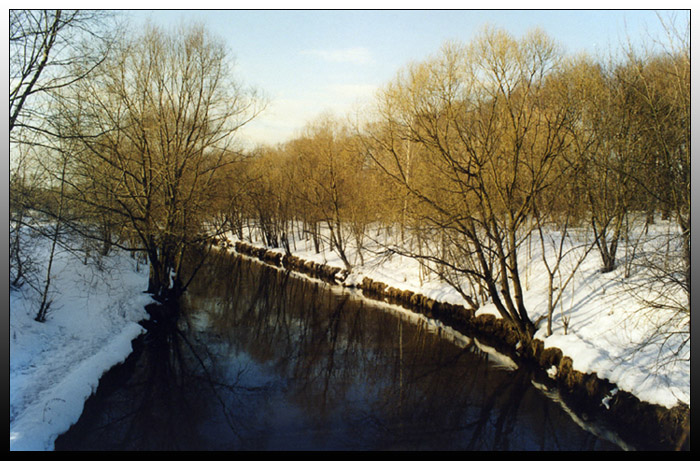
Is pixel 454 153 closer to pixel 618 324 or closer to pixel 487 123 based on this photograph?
pixel 487 123

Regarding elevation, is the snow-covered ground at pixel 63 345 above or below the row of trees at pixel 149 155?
below

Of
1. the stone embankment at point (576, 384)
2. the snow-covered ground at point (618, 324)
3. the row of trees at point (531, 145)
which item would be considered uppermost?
the row of trees at point (531, 145)

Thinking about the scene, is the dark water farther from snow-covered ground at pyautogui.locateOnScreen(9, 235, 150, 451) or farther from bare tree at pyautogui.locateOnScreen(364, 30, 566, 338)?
bare tree at pyautogui.locateOnScreen(364, 30, 566, 338)

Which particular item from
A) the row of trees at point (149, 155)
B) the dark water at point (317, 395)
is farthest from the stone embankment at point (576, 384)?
the row of trees at point (149, 155)

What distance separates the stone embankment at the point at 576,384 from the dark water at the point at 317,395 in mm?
545

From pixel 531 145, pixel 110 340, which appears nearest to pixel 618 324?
pixel 531 145

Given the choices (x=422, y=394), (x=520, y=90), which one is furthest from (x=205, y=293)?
(x=520, y=90)

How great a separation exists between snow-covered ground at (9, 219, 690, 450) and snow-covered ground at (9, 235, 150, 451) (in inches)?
0.8

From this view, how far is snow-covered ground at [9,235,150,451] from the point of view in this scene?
22.2ft

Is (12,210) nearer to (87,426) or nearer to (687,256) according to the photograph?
(87,426)

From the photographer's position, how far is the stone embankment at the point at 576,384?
23.3ft

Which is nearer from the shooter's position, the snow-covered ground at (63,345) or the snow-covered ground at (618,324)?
the snow-covered ground at (63,345)

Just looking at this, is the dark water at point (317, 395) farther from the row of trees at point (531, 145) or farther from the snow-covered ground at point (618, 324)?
the row of trees at point (531, 145)

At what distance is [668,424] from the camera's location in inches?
281
